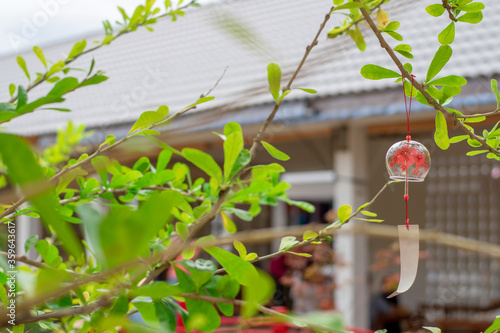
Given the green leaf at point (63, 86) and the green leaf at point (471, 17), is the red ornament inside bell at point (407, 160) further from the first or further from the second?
the green leaf at point (63, 86)

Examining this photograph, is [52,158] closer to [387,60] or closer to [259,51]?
[259,51]

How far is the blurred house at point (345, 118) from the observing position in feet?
14.2

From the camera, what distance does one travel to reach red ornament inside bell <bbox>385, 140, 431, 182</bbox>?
0.84 metres

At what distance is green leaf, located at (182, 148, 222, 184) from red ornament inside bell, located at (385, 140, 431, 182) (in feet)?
1.20

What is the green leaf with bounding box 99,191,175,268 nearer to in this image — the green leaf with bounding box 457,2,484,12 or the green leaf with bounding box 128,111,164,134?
the green leaf with bounding box 128,111,164,134

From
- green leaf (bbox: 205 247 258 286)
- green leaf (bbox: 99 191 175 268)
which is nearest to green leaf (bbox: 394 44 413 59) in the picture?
green leaf (bbox: 205 247 258 286)

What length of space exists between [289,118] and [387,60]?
1.11 m

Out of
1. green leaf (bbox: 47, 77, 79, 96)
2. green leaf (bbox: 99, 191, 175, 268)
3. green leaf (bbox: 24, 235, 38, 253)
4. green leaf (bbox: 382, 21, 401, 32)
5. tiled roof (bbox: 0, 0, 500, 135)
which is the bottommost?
green leaf (bbox: 24, 235, 38, 253)

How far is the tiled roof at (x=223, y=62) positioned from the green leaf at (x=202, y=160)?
2.86 meters

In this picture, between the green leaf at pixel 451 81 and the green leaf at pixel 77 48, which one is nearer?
the green leaf at pixel 451 81

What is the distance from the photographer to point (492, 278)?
5.73 m

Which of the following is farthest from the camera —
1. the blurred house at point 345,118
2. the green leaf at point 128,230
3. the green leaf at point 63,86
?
the blurred house at point 345,118

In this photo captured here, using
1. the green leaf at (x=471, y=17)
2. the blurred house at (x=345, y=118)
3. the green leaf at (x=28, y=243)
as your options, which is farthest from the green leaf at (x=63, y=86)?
the blurred house at (x=345, y=118)

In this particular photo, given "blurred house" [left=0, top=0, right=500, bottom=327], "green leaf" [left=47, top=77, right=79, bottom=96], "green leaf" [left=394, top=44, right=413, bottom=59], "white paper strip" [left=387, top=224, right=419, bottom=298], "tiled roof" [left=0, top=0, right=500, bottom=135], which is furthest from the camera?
"tiled roof" [left=0, top=0, right=500, bottom=135]
